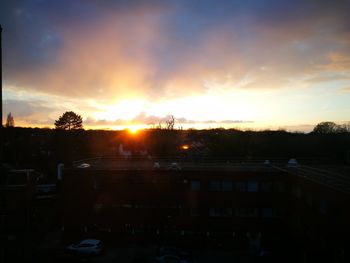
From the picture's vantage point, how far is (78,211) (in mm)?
22719

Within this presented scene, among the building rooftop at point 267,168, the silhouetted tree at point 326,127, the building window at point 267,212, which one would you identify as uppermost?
the silhouetted tree at point 326,127

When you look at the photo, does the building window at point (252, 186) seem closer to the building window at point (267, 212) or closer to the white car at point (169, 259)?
the building window at point (267, 212)

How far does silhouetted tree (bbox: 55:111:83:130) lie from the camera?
179 feet

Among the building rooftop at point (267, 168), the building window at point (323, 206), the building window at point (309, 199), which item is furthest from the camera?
the building window at point (309, 199)

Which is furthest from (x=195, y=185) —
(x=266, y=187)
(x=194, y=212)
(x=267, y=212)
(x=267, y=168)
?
→ (x=267, y=168)

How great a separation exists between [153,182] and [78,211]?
220 inches

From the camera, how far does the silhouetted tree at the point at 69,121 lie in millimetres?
54500

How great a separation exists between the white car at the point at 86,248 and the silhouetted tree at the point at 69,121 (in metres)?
37.3

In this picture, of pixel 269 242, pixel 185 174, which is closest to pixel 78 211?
pixel 185 174

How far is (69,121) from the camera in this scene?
55219 millimetres

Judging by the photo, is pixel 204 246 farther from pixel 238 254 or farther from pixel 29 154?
pixel 29 154

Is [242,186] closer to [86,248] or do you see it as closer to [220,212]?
[220,212]

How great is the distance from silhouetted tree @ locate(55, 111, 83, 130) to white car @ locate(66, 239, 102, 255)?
37.3 metres

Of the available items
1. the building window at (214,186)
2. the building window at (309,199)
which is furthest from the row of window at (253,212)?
the building window at (309,199)
